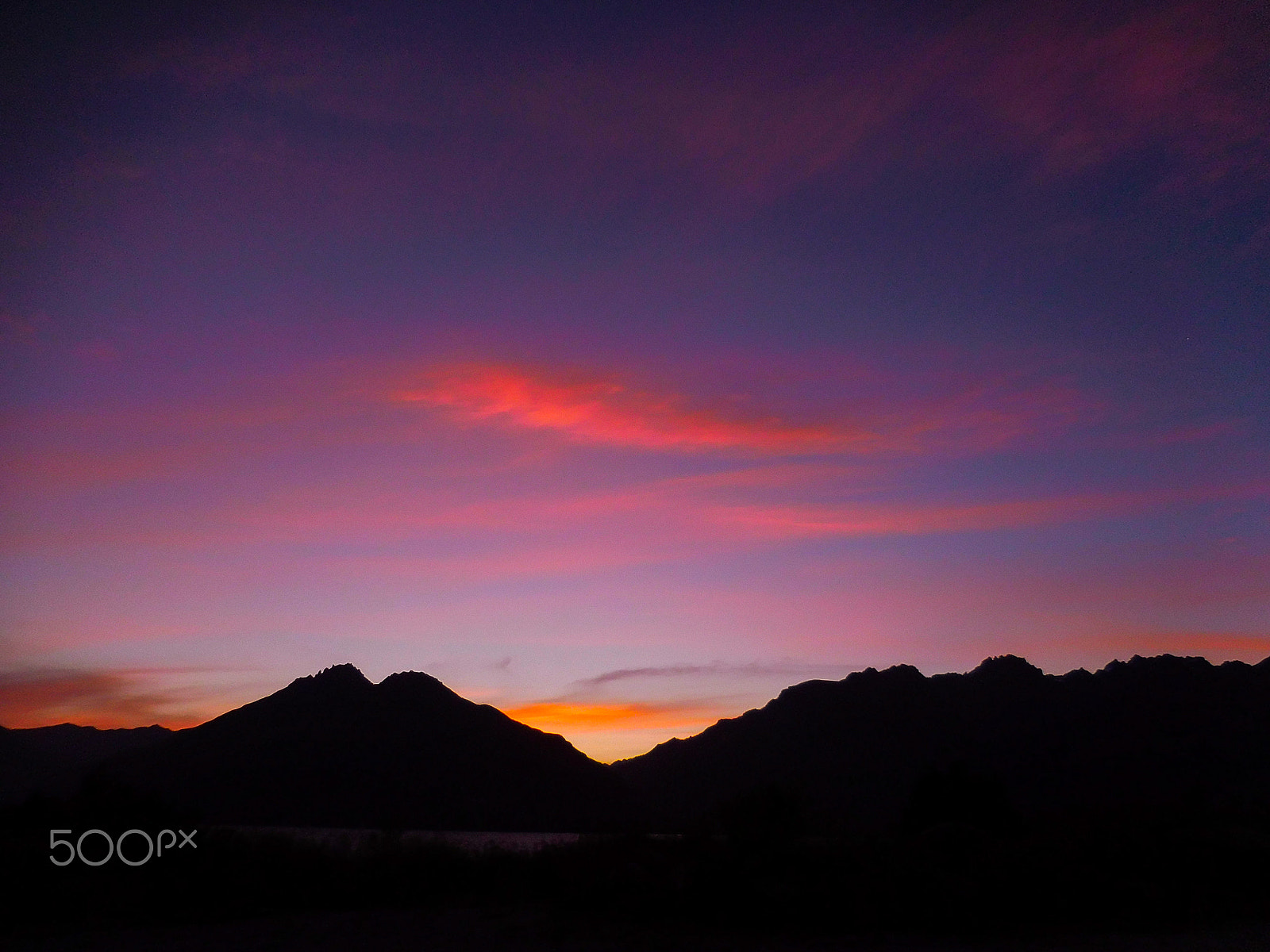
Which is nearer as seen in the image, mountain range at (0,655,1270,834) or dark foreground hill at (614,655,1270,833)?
dark foreground hill at (614,655,1270,833)

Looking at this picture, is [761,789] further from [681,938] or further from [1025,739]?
[1025,739]

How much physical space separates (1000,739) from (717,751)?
32.8 m

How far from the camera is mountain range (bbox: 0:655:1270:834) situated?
8681 centimetres

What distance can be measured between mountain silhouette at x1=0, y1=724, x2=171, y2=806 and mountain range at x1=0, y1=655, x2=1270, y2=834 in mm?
750

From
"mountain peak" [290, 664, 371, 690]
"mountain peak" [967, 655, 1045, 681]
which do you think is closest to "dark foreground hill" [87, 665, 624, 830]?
"mountain peak" [290, 664, 371, 690]

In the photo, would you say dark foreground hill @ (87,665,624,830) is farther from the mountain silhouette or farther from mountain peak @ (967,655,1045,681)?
mountain peak @ (967,655,1045,681)

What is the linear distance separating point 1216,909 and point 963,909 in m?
4.46

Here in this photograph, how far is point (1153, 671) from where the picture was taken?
104 meters

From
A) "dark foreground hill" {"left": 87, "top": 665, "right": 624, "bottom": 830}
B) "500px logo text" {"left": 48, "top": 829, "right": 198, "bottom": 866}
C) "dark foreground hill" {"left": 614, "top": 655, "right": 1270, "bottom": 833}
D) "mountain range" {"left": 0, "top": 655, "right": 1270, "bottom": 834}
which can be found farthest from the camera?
"dark foreground hill" {"left": 87, "top": 665, "right": 624, "bottom": 830}

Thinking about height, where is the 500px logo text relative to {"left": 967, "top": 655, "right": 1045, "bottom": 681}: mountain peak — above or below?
below

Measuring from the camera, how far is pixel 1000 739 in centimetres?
9725

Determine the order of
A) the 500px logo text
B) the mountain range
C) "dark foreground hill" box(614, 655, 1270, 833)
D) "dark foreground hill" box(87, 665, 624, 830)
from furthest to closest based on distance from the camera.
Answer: "dark foreground hill" box(87, 665, 624, 830)
the mountain range
"dark foreground hill" box(614, 655, 1270, 833)
the 500px logo text

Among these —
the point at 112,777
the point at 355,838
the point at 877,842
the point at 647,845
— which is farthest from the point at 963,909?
the point at 112,777

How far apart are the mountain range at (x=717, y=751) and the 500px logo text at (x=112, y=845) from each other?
61.9 m
